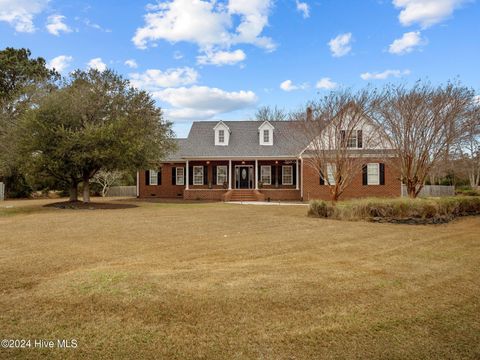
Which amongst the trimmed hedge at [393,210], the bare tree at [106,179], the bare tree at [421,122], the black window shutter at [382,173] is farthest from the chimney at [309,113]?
the bare tree at [106,179]

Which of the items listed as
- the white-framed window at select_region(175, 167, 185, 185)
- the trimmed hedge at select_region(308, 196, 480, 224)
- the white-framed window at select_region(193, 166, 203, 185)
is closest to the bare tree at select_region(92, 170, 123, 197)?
the white-framed window at select_region(175, 167, 185, 185)

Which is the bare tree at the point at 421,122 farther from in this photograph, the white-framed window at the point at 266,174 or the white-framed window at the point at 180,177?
the white-framed window at the point at 180,177

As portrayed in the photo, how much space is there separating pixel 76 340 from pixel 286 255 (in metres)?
4.38

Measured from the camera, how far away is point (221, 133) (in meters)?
27.6

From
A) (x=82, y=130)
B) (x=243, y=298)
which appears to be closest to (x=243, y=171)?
(x=82, y=130)

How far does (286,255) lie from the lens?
6973 mm

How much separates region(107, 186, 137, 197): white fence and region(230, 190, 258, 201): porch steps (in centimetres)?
1250

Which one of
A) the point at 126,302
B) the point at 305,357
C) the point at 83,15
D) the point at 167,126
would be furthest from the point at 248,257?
the point at 167,126

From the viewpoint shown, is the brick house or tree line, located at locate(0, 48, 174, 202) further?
the brick house

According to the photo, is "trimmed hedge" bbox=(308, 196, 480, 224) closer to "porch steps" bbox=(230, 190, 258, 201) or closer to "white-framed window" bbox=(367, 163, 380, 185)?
"white-framed window" bbox=(367, 163, 380, 185)

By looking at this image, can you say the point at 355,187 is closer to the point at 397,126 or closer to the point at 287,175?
the point at 287,175

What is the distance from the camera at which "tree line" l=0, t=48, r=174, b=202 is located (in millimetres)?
17094

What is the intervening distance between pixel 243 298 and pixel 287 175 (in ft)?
75.0

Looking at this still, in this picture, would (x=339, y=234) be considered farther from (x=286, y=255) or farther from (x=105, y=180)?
(x=105, y=180)
